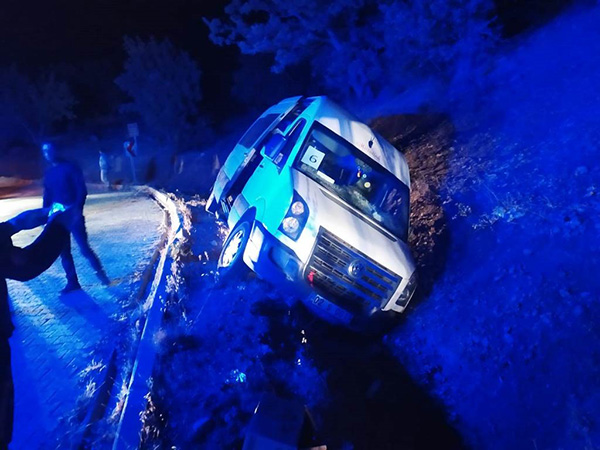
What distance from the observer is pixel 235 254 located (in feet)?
18.1

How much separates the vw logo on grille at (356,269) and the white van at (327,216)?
0.04ft

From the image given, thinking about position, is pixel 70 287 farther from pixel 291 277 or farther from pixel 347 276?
pixel 347 276

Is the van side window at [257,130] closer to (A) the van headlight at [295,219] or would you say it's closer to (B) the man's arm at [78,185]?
(A) the van headlight at [295,219]

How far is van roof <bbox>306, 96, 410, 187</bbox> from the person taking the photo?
19.7 feet

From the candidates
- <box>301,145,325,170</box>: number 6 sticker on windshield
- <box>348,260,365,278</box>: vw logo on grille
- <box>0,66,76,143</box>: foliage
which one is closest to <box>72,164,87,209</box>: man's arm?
<box>301,145,325,170</box>: number 6 sticker on windshield

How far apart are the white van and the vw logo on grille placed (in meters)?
0.01

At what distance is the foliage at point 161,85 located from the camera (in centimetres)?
2366

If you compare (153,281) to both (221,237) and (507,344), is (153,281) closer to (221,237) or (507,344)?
(221,237)

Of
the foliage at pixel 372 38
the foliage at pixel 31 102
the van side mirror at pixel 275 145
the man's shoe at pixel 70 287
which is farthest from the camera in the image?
the foliage at pixel 31 102

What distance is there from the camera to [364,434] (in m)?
3.92

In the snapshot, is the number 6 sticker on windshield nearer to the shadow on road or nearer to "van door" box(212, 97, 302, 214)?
"van door" box(212, 97, 302, 214)

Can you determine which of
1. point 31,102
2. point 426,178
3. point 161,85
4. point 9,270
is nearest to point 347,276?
point 9,270

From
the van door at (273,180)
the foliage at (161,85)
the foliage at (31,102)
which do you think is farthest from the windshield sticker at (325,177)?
the foliage at (31,102)

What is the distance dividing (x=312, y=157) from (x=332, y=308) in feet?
6.82
